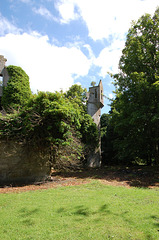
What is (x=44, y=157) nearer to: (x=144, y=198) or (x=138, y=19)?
(x=144, y=198)

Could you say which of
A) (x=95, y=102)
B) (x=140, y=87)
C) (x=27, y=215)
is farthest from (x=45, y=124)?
(x=95, y=102)

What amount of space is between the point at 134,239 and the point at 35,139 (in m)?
6.75

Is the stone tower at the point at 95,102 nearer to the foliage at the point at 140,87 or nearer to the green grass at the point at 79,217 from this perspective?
the foliage at the point at 140,87

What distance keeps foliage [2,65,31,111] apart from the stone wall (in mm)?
3292

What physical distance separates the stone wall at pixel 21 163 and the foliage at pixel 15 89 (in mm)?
3292

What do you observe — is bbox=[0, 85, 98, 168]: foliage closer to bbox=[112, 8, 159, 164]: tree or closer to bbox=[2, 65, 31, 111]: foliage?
bbox=[2, 65, 31, 111]: foliage

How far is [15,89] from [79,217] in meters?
9.66

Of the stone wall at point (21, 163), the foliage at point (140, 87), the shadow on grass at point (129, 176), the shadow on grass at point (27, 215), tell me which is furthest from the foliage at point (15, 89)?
the foliage at point (140, 87)

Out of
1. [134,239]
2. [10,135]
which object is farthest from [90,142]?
[134,239]

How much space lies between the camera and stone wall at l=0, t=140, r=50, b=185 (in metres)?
8.29

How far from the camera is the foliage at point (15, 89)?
1083cm

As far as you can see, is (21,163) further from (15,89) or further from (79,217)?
(79,217)

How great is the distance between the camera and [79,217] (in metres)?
3.98

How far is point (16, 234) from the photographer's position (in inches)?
125
